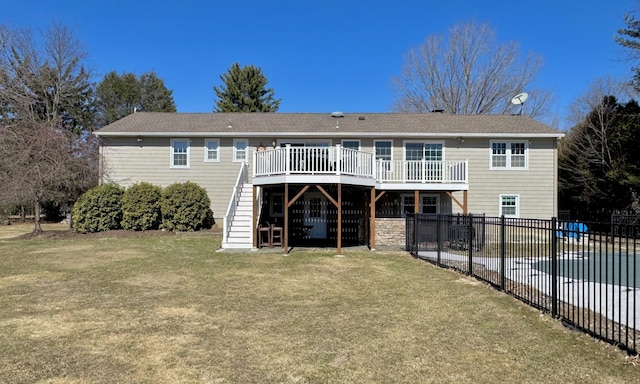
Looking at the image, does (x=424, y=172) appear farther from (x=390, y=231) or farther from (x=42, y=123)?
(x=42, y=123)

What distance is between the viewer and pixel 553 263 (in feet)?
17.5

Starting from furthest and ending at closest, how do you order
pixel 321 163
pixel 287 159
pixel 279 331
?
pixel 321 163
pixel 287 159
pixel 279 331

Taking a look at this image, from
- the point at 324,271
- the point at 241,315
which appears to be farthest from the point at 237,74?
the point at 241,315

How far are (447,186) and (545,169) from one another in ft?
20.1

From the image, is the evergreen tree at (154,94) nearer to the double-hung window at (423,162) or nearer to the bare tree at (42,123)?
the bare tree at (42,123)

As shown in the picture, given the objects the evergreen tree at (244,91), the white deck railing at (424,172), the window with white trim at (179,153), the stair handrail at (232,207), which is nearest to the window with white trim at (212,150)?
the window with white trim at (179,153)

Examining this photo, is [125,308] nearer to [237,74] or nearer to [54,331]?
[54,331]

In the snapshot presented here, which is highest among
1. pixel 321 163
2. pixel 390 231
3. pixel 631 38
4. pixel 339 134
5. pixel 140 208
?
pixel 631 38

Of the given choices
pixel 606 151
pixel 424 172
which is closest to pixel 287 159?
pixel 424 172

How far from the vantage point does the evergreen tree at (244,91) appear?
39.2 meters

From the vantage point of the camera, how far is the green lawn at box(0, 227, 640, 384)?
3580 mm

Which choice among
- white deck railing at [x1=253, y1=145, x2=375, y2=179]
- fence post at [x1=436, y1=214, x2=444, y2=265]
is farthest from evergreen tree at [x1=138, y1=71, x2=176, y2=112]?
fence post at [x1=436, y1=214, x2=444, y2=265]

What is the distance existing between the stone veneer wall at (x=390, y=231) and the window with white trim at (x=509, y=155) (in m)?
6.17

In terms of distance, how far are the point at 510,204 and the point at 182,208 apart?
46.9ft
